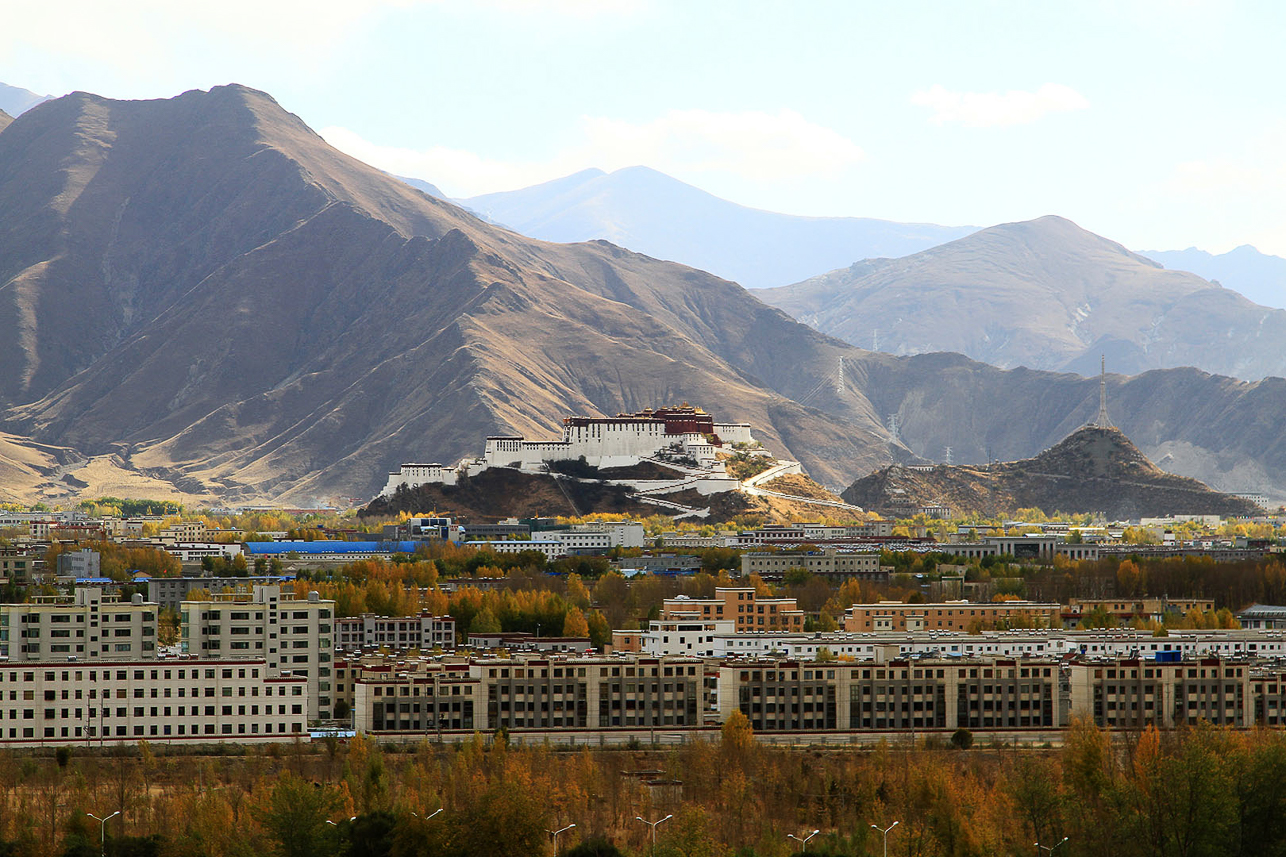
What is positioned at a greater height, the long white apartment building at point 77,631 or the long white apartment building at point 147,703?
the long white apartment building at point 77,631

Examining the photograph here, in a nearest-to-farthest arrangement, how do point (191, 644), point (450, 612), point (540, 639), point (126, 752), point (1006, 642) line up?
point (126, 752)
point (191, 644)
point (1006, 642)
point (540, 639)
point (450, 612)

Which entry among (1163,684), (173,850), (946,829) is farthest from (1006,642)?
(173,850)

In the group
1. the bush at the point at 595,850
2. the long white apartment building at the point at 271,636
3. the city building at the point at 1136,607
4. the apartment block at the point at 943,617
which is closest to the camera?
the bush at the point at 595,850

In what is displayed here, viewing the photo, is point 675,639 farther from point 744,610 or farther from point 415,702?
point 415,702

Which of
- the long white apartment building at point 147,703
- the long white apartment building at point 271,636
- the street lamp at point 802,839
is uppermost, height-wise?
the long white apartment building at point 271,636

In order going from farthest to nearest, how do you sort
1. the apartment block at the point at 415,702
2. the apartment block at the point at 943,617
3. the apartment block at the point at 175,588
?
the apartment block at the point at 175,588, the apartment block at the point at 943,617, the apartment block at the point at 415,702

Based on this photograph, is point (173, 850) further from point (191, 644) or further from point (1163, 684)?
point (1163, 684)

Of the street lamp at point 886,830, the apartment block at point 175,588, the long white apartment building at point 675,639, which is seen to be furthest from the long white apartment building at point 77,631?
the street lamp at point 886,830

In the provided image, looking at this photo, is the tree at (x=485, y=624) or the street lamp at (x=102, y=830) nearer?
the street lamp at (x=102, y=830)

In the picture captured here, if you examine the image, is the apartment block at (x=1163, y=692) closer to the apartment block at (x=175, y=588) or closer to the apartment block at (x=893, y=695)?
the apartment block at (x=893, y=695)
